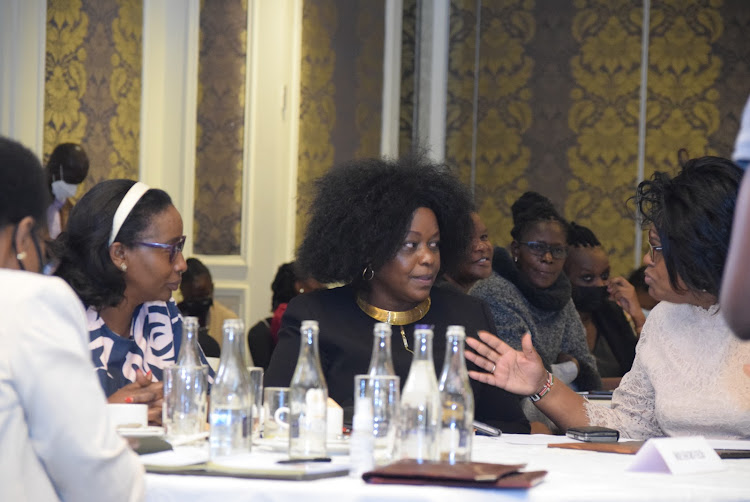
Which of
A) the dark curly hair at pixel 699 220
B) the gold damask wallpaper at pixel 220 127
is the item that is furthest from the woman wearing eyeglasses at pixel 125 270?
the gold damask wallpaper at pixel 220 127

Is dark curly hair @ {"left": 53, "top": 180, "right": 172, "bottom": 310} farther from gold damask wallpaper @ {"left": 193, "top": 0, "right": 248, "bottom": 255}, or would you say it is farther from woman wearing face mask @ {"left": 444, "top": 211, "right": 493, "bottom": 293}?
gold damask wallpaper @ {"left": 193, "top": 0, "right": 248, "bottom": 255}

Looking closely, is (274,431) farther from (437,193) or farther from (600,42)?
(600,42)

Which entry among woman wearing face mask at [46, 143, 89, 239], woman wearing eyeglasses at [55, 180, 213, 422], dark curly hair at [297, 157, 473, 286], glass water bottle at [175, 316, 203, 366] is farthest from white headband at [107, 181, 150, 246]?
woman wearing face mask at [46, 143, 89, 239]

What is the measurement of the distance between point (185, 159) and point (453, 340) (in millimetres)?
4937

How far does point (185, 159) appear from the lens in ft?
21.8

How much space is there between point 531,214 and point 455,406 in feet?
10.5

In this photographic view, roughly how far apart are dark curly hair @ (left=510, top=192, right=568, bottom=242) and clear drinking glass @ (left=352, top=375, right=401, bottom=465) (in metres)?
3.11

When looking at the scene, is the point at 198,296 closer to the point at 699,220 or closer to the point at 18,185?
the point at 699,220

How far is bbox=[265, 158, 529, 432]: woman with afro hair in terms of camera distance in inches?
120

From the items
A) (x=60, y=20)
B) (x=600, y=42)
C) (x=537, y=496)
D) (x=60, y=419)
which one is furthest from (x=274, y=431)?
(x=600, y=42)

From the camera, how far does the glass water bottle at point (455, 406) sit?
1.95 metres

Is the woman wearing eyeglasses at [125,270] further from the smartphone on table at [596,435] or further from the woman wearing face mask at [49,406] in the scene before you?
the woman wearing face mask at [49,406]

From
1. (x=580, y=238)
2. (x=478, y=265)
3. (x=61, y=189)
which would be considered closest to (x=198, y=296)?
(x=61, y=189)

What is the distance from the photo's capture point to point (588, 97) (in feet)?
27.7
